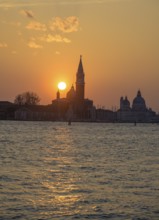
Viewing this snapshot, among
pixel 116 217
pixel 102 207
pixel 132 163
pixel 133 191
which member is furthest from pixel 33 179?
pixel 132 163

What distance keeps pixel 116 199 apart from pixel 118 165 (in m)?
12.1

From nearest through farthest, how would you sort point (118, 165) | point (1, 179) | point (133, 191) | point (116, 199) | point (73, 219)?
point (73, 219) < point (116, 199) < point (133, 191) < point (1, 179) < point (118, 165)

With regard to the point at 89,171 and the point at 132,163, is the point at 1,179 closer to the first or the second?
the point at 89,171

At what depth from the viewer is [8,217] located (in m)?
15.5

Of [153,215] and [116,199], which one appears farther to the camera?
[116,199]

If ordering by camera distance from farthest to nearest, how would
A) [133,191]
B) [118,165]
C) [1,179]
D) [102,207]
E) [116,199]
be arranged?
1. [118,165]
2. [1,179]
3. [133,191]
4. [116,199]
5. [102,207]

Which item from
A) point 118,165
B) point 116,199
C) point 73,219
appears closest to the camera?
point 73,219

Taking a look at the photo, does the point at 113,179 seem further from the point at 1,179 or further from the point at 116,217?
the point at 116,217

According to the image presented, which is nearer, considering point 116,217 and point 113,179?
point 116,217

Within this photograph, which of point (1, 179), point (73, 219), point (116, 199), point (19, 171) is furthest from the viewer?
point (19, 171)

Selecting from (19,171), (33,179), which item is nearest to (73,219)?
(33,179)

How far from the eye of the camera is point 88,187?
21125mm

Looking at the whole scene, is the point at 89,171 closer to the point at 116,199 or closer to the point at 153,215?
the point at 116,199

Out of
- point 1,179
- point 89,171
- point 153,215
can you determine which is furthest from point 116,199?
point 89,171
